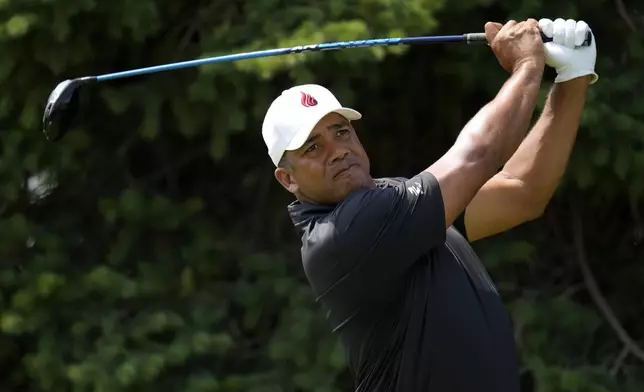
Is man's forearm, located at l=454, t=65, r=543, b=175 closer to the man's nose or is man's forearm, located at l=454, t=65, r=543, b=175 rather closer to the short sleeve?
the short sleeve

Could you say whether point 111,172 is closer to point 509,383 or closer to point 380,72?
point 380,72

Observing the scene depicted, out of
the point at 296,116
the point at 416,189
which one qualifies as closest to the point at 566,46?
the point at 416,189

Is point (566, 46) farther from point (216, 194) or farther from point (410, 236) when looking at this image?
point (216, 194)

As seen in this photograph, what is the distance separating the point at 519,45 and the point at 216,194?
2.76 meters

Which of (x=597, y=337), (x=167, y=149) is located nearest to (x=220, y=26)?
(x=167, y=149)

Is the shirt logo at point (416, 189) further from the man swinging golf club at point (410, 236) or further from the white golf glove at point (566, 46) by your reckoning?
the white golf glove at point (566, 46)

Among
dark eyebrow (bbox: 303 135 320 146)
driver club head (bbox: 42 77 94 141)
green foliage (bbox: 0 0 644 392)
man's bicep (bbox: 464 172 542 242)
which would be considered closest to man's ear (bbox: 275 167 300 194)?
dark eyebrow (bbox: 303 135 320 146)

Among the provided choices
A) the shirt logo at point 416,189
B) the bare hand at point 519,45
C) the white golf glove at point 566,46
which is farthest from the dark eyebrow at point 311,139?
the white golf glove at point 566,46

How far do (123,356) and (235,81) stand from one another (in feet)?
3.98

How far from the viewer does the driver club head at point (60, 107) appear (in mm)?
3508

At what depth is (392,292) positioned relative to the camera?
255 cm

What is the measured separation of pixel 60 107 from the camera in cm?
353

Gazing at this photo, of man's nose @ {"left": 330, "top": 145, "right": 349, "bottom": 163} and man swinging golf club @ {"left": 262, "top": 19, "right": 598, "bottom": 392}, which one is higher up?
man's nose @ {"left": 330, "top": 145, "right": 349, "bottom": 163}

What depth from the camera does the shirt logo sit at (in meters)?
2.51
